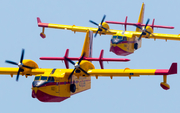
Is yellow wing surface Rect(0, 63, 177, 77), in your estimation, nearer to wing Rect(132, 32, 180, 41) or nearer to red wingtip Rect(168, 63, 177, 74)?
red wingtip Rect(168, 63, 177, 74)

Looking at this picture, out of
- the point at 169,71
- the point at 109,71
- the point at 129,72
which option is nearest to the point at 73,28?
the point at 109,71

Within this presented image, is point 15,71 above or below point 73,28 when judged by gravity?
below

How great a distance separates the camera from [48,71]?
44.4m

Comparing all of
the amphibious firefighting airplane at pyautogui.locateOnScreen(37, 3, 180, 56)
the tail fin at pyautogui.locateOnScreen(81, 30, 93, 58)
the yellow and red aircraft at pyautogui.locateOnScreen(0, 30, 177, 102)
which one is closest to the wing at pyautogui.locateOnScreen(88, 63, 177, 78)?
the yellow and red aircraft at pyautogui.locateOnScreen(0, 30, 177, 102)

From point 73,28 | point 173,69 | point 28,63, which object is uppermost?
point 73,28

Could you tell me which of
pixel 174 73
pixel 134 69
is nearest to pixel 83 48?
pixel 134 69

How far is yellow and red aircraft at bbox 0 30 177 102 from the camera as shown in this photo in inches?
1635

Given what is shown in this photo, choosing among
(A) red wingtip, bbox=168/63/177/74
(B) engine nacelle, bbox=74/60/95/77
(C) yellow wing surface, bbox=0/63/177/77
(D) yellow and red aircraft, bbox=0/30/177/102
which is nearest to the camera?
(A) red wingtip, bbox=168/63/177/74

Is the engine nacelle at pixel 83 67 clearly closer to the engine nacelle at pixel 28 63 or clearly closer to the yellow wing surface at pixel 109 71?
the yellow wing surface at pixel 109 71

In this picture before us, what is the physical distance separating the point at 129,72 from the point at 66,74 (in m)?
5.79

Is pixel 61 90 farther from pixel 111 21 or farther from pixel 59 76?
pixel 111 21

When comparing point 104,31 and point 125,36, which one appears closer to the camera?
point 125,36

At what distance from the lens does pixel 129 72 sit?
139 ft

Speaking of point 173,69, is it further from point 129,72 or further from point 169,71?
point 129,72
